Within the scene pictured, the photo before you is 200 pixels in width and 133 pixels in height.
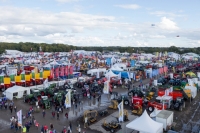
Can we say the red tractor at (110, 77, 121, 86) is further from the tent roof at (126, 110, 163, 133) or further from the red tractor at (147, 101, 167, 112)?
the tent roof at (126, 110, 163, 133)

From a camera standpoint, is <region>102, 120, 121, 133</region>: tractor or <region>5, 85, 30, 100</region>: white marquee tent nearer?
<region>102, 120, 121, 133</region>: tractor

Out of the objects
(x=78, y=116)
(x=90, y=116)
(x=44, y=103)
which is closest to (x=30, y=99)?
(x=44, y=103)

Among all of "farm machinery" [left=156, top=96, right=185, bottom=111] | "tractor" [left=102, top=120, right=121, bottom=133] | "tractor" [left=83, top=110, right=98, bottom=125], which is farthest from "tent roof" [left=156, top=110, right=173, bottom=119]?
"tractor" [left=83, top=110, right=98, bottom=125]

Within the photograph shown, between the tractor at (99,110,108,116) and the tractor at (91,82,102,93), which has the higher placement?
the tractor at (91,82,102,93)

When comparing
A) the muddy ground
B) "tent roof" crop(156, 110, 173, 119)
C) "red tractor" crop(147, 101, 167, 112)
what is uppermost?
"tent roof" crop(156, 110, 173, 119)

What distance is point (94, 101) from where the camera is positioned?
19406 millimetres

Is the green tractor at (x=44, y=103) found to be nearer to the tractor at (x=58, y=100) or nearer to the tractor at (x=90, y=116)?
the tractor at (x=58, y=100)

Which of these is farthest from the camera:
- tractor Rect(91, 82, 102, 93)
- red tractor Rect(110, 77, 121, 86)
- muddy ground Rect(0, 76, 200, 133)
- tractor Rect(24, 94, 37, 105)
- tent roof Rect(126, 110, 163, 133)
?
A: red tractor Rect(110, 77, 121, 86)

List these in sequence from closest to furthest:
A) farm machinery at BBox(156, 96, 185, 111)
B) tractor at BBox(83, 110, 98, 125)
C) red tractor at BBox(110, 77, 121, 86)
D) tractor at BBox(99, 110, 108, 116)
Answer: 1. tractor at BBox(83, 110, 98, 125)
2. tractor at BBox(99, 110, 108, 116)
3. farm machinery at BBox(156, 96, 185, 111)
4. red tractor at BBox(110, 77, 121, 86)

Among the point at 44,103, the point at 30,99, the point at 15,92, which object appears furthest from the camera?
the point at 15,92

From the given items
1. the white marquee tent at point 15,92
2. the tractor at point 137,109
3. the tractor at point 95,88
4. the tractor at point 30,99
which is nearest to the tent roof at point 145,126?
the tractor at point 137,109

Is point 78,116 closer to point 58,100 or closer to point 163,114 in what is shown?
point 58,100

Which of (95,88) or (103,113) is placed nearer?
(103,113)

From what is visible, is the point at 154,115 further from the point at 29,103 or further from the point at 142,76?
the point at 142,76
